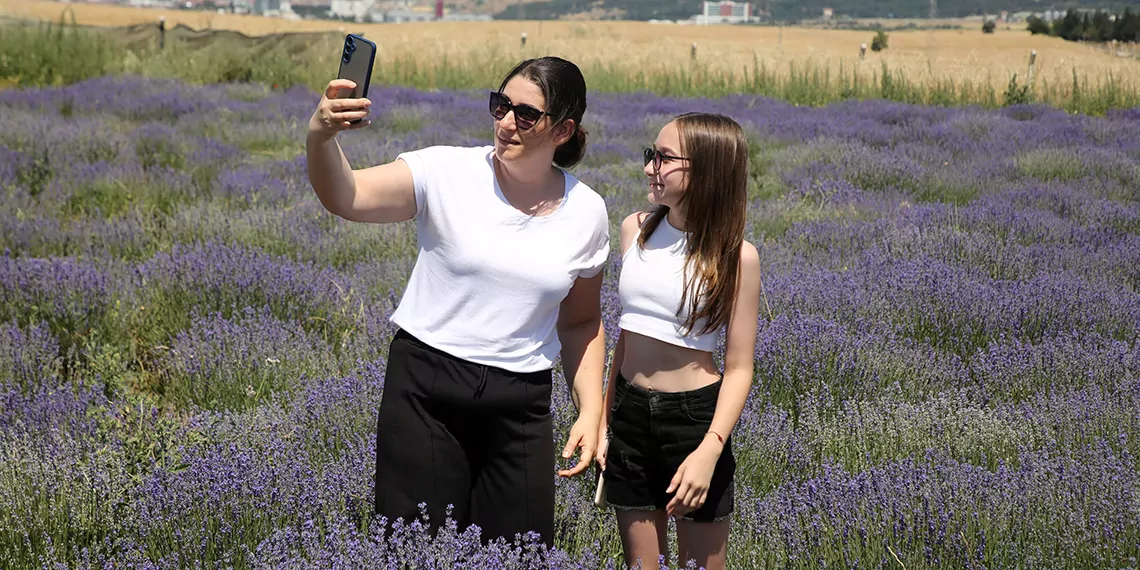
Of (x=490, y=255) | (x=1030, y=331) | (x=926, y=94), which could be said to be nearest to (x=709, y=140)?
(x=490, y=255)

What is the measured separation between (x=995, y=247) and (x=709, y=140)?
4.01m

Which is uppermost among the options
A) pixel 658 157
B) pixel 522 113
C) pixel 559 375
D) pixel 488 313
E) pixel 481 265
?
pixel 522 113

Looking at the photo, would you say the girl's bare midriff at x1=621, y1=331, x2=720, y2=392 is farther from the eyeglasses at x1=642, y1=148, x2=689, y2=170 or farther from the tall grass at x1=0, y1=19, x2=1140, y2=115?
the tall grass at x1=0, y1=19, x2=1140, y2=115

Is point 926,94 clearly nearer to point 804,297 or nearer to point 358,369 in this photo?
point 804,297

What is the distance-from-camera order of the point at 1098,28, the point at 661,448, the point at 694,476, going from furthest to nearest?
1. the point at 1098,28
2. the point at 661,448
3. the point at 694,476

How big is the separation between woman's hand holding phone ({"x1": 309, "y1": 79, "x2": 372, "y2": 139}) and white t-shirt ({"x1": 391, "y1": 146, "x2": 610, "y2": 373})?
271 millimetres

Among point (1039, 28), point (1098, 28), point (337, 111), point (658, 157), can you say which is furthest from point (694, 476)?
point (1039, 28)

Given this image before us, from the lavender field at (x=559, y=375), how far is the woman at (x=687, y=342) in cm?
26

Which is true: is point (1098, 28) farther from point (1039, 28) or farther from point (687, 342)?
point (687, 342)

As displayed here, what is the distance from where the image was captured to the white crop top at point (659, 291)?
1989 millimetres

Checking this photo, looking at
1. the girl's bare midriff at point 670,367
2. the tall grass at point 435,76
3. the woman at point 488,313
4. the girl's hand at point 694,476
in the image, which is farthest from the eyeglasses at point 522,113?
the tall grass at point 435,76

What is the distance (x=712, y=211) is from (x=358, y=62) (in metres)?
0.80

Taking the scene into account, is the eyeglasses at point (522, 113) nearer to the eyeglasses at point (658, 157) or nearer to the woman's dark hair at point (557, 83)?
the woman's dark hair at point (557, 83)

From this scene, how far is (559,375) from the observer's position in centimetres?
337
